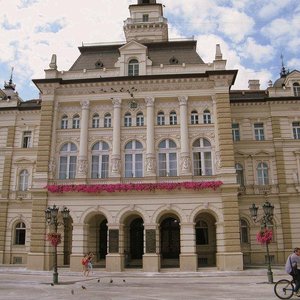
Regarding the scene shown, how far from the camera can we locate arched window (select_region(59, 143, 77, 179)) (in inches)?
1310

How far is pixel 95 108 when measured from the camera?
34.6 m

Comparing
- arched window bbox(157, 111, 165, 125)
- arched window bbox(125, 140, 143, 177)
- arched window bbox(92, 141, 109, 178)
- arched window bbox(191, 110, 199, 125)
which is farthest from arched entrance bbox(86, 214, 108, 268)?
arched window bbox(191, 110, 199, 125)

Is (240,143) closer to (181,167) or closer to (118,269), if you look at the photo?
(181,167)

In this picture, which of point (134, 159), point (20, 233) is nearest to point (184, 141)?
point (134, 159)

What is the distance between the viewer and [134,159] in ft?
108

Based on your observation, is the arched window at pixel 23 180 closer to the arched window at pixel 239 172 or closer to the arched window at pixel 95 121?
the arched window at pixel 95 121

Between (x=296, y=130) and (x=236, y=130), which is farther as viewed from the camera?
(x=236, y=130)

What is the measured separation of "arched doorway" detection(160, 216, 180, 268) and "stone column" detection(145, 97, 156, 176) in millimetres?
5681

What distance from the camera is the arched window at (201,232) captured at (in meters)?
35.0

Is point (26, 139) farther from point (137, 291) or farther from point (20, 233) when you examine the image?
point (137, 291)

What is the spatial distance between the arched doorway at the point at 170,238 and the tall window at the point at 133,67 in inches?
537

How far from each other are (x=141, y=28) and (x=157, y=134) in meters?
17.4

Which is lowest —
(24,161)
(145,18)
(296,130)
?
(24,161)

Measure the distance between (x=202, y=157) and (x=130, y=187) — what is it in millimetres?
6700
